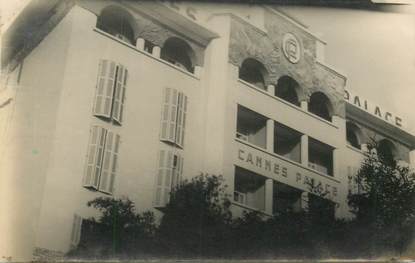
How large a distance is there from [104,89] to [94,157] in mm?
970

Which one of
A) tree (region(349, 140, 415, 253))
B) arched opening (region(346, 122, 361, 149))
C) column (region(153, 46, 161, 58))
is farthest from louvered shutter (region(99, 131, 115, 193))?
arched opening (region(346, 122, 361, 149))

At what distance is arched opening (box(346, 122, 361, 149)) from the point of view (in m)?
11.2

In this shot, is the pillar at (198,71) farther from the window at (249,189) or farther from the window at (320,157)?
the window at (320,157)

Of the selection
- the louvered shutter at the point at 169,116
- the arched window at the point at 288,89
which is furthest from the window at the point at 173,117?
the arched window at the point at 288,89

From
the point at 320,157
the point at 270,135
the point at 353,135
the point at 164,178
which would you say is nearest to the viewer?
the point at 164,178

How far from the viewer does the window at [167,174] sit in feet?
31.3

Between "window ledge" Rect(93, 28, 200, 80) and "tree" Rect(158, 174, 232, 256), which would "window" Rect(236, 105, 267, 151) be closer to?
"window ledge" Rect(93, 28, 200, 80)

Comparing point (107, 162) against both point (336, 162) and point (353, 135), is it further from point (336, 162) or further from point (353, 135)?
point (353, 135)

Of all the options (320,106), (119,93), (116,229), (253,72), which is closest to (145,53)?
(119,93)

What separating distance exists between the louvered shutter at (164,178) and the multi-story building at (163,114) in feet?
0.05

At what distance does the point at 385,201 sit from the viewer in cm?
1049

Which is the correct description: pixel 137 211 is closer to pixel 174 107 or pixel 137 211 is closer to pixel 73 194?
pixel 73 194

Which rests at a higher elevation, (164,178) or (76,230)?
(164,178)

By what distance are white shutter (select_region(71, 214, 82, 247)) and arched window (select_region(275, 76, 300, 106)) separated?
3.73 meters
